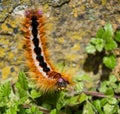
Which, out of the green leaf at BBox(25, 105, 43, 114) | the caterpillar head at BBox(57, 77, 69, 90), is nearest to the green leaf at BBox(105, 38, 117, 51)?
the caterpillar head at BBox(57, 77, 69, 90)

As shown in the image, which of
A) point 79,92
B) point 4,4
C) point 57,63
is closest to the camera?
point 4,4

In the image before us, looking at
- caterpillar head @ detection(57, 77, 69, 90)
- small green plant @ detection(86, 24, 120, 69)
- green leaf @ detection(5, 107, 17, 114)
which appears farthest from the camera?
small green plant @ detection(86, 24, 120, 69)

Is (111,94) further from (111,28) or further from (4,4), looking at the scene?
(4,4)

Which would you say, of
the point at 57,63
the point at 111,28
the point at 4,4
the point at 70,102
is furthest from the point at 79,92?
the point at 4,4

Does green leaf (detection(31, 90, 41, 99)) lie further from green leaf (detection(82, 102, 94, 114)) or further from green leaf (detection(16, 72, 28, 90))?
green leaf (detection(82, 102, 94, 114))

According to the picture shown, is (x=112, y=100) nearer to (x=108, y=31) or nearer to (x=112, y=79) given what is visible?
(x=112, y=79)

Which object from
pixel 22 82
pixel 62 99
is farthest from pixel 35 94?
pixel 62 99

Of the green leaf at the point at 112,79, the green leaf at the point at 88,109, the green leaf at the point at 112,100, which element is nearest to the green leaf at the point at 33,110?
the green leaf at the point at 88,109

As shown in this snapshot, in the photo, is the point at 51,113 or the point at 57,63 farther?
the point at 57,63
